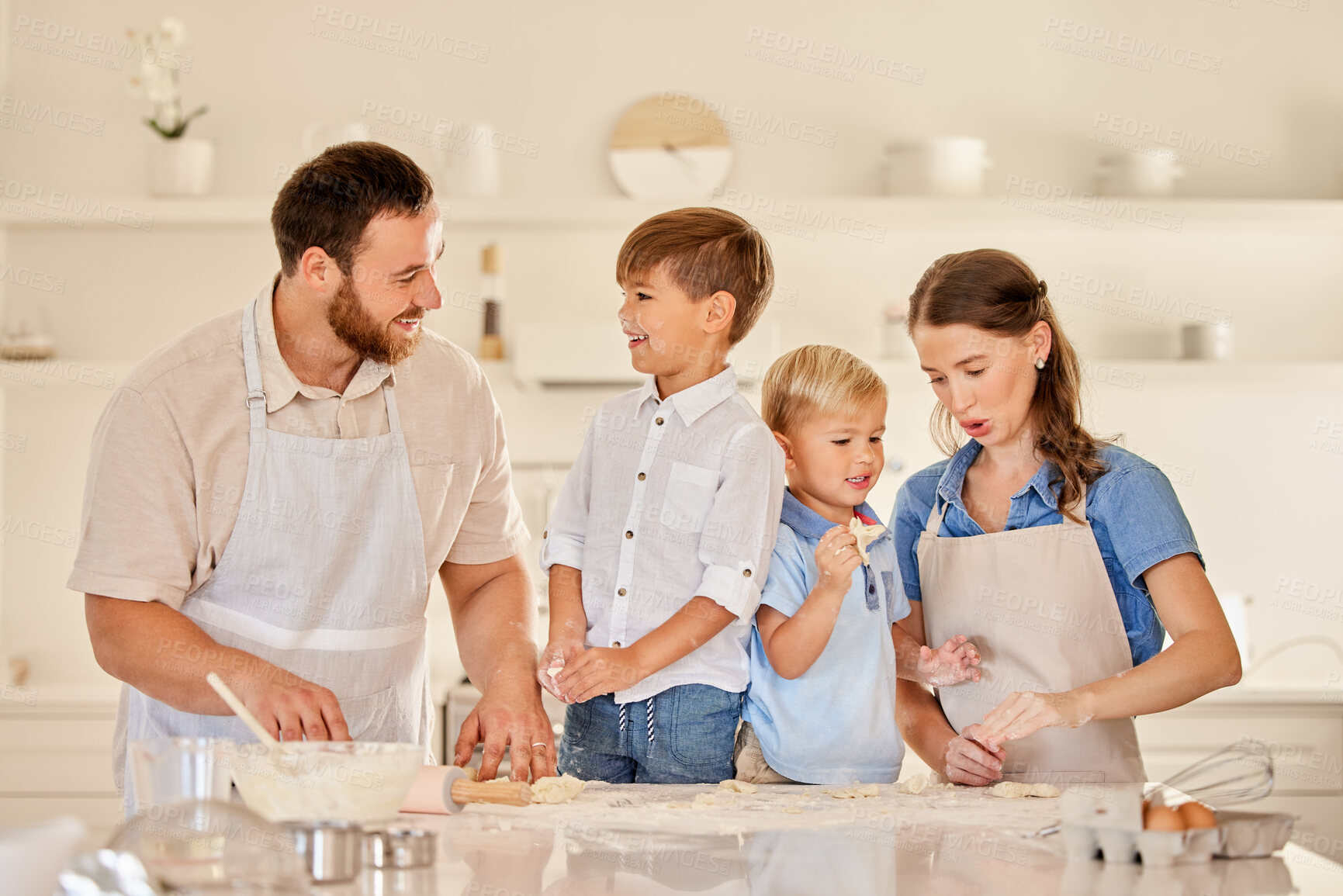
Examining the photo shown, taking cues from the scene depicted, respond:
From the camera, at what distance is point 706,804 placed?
1.25m

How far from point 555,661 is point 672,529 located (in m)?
0.25

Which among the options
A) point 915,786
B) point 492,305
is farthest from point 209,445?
point 492,305

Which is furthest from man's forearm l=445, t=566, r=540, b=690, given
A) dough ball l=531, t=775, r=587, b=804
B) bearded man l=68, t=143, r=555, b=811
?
dough ball l=531, t=775, r=587, b=804

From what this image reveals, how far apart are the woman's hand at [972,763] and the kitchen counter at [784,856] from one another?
14 cm

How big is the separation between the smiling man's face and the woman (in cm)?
72

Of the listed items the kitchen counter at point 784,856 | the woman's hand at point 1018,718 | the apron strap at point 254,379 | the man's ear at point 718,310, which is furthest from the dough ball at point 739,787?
the apron strap at point 254,379

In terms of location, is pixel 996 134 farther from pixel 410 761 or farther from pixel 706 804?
pixel 410 761

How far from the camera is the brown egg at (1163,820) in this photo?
104 cm

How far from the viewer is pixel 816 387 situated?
166cm

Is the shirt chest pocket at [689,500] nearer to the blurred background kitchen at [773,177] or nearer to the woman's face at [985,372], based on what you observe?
the woman's face at [985,372]

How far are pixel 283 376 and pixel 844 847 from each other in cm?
94

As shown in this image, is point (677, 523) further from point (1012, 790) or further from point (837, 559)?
point (1012, 790)

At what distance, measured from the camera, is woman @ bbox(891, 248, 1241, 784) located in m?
1.51

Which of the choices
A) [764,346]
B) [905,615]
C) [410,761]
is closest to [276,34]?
[764,346]
